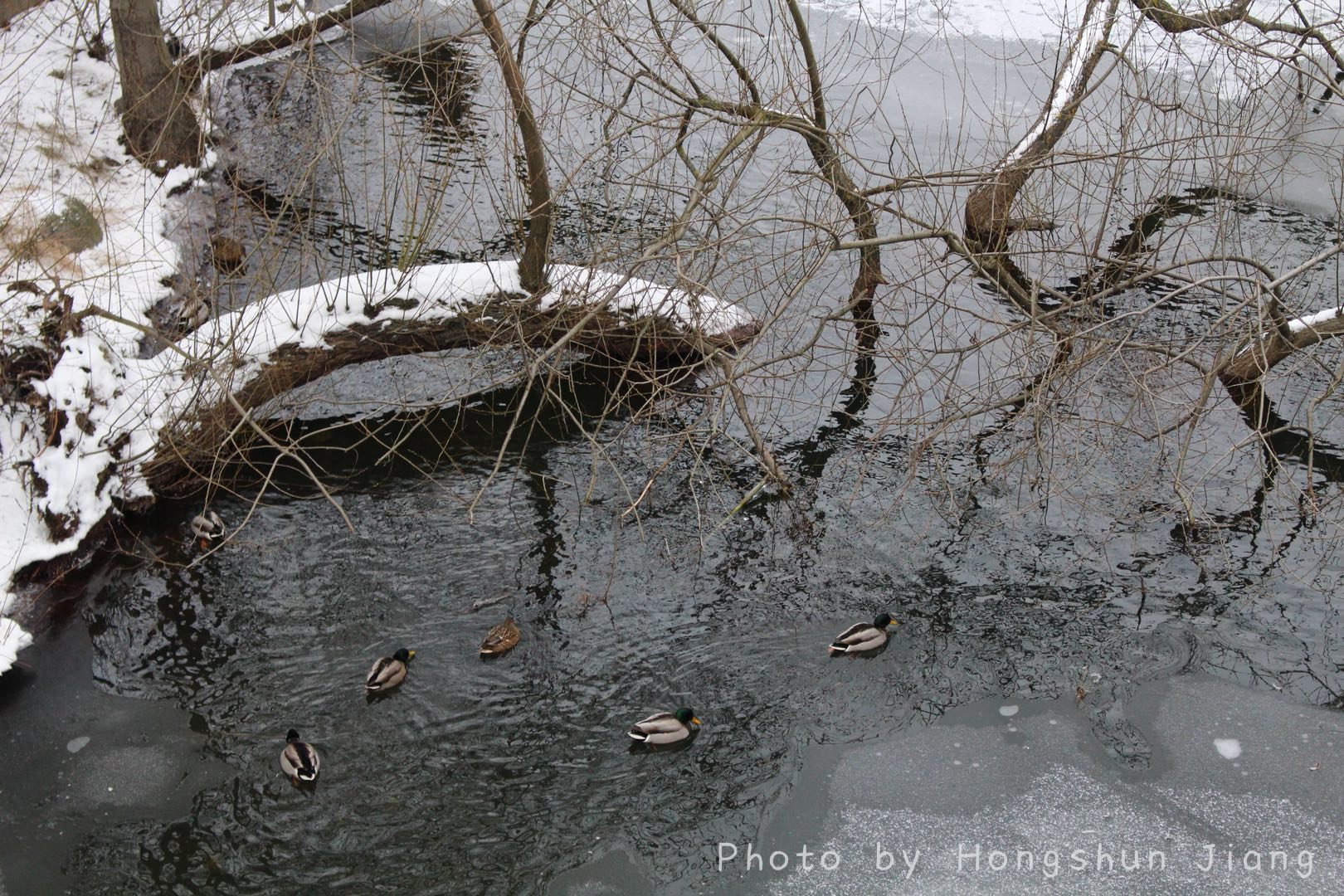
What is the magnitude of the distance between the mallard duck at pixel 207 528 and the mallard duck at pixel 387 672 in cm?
170

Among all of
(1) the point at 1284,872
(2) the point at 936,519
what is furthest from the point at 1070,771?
(2) the point at 936,519

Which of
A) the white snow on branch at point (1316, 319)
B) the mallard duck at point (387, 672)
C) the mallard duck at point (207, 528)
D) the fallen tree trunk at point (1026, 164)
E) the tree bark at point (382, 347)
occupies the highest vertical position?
the fallen tree trunk at point (1026, 164)

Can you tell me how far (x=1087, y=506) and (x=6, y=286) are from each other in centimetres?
728

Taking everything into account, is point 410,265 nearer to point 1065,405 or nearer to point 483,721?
point 483,721

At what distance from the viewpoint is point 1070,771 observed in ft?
19.0

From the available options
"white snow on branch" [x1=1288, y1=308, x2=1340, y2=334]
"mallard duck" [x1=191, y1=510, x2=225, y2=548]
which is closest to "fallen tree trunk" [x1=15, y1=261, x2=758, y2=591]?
"mallard duck" [x1=191, y1=510, x2=225, y2=548]

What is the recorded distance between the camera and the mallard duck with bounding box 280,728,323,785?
5.52 m

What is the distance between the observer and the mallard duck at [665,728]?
19.1 feet

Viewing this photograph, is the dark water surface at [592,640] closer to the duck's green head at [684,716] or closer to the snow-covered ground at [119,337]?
the duck's green head at [684,716]

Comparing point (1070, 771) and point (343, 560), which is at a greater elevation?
point (343, 560)

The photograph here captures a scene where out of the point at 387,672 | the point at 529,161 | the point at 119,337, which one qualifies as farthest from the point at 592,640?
the point at 119,337

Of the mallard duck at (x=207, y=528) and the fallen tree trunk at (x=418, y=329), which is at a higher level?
the fallen tree trunk at (x=418, y=329)

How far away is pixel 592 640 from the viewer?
6547 mm

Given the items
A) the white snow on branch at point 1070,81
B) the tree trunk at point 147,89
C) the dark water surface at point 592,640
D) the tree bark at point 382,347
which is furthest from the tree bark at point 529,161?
the tree trunk at point 147,89
